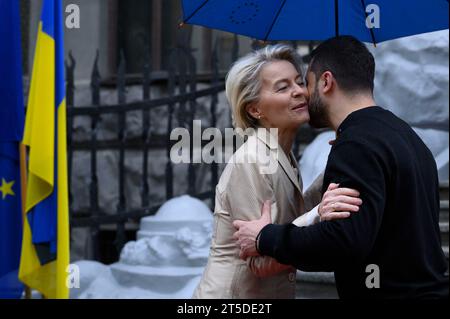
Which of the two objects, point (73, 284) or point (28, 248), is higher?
point (28, 248)

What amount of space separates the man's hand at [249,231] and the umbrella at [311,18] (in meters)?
0.91

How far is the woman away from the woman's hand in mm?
409

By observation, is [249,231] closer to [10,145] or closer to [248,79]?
[248,79]

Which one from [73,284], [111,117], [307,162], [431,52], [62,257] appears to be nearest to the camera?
[62,257]

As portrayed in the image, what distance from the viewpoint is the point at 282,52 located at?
2.80 metres

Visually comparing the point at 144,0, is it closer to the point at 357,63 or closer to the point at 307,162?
the point at 307,162

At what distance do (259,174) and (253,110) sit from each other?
30cm

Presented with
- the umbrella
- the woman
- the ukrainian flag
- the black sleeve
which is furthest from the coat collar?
the ukrainian flag

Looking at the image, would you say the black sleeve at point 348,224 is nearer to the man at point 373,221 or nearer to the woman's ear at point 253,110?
the man at point 373,221

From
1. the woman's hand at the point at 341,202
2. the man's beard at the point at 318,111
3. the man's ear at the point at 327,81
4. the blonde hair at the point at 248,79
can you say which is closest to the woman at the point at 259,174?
the blonde hair at the point at 248,79

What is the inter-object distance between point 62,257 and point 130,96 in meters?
3.51

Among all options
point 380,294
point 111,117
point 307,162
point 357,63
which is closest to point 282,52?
point 357,63

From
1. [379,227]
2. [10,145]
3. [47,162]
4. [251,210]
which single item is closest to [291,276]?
[251,210]

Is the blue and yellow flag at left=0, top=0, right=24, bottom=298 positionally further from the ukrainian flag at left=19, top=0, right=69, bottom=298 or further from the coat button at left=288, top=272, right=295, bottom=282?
the coat button at left=288, top=272, right=295, bottom=282
